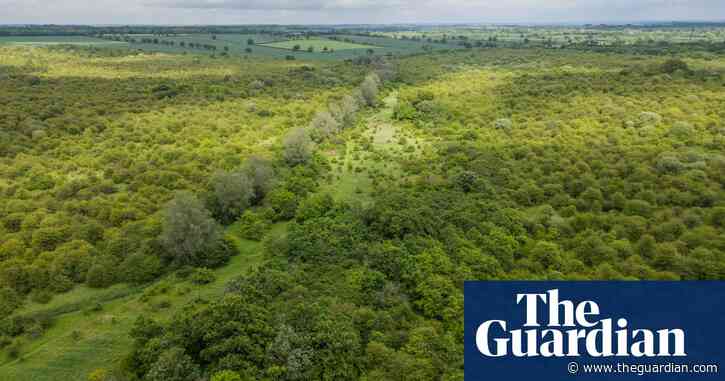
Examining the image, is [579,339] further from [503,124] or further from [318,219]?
[503,124]

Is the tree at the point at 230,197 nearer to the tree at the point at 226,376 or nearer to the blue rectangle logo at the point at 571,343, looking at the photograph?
the tree at the point at 226,376

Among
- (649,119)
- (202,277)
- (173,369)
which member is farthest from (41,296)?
(649,119)

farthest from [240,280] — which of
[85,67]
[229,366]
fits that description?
[85,67]

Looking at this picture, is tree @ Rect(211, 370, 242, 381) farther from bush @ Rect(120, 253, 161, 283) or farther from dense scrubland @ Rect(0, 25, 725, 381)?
bush @ Rect(120, 253, 161, 283)

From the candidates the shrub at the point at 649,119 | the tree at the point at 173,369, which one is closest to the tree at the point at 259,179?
the tree at the point at 173,369

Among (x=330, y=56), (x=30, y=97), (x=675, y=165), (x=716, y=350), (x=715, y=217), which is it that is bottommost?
(x=716, y=350)

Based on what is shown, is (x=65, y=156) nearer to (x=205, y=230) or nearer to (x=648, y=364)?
(x=205, y=230)
